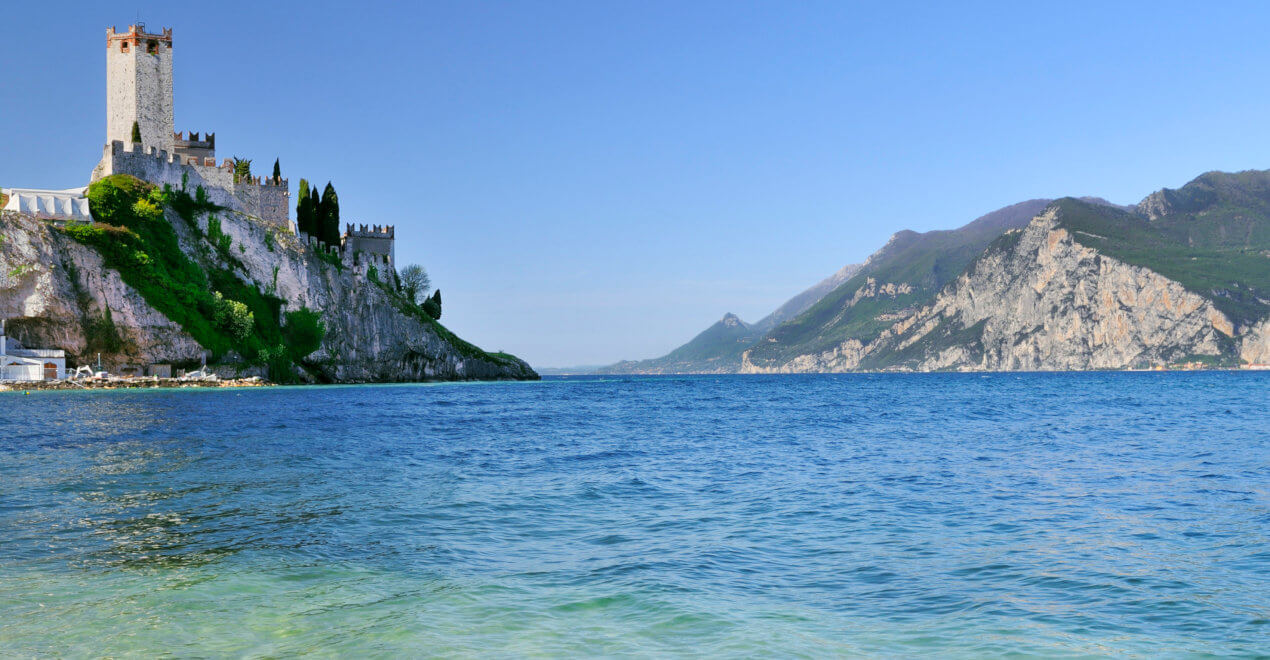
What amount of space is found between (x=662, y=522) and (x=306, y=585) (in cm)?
605

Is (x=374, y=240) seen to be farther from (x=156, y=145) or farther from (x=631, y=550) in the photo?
(x=631, y=550)

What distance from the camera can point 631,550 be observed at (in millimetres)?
11977

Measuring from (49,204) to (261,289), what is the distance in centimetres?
1958

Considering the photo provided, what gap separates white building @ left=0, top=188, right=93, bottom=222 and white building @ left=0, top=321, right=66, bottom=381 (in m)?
12.2

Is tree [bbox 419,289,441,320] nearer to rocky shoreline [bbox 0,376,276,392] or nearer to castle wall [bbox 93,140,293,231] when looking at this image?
castle wall [bbox 93,140,293,231]

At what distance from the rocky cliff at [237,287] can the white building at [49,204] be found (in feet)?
16.4

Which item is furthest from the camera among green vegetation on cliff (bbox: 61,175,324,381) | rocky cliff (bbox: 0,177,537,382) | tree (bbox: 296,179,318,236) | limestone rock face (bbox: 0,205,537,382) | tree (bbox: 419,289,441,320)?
tree (bbox: 419,289,441,320)

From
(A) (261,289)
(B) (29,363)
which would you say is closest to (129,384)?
(B) (29,363)

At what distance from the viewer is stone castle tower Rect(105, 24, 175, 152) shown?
88312mm

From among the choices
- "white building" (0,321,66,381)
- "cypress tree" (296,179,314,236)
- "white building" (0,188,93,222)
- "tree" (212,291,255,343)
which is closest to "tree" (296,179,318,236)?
"cypress tree" (296,179,314,236)

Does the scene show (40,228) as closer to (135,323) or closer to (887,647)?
(135,323)

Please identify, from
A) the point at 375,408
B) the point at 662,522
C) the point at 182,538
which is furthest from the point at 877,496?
the point at 375,408

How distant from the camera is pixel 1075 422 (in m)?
38.3

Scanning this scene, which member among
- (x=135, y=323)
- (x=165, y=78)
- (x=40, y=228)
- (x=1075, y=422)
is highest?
(x=165, y=78)
